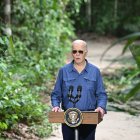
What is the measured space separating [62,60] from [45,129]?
22.8 feet

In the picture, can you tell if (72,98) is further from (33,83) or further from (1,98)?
(33,83)

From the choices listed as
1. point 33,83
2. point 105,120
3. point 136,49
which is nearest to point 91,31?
point 33,83

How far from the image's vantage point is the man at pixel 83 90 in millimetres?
3672

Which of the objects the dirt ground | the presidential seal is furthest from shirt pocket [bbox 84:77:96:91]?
the dirt ground

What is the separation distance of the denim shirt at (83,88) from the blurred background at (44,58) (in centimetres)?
28

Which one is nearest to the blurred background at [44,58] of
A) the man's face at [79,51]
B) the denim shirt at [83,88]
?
the denim shirt at [83,88]

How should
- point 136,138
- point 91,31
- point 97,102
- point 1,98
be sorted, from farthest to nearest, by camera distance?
point 91,31 → point 136,138 → point 1,98 → point 97,102

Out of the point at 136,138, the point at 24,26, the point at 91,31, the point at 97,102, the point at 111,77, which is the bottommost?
the point at 136,138

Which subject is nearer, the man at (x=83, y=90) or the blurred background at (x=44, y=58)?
the man at (x=83, y=90)

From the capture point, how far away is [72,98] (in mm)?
3516

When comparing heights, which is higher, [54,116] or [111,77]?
[111,77]

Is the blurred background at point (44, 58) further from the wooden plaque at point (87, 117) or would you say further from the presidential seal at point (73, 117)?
the presidential seal at point (73, 117)

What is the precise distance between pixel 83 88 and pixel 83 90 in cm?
2

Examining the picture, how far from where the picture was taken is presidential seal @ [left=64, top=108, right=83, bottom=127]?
3.33 m
